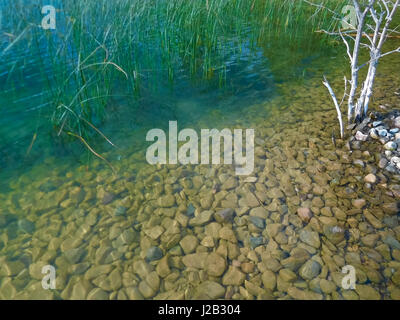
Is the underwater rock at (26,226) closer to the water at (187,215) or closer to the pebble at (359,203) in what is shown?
the water at (187,215)

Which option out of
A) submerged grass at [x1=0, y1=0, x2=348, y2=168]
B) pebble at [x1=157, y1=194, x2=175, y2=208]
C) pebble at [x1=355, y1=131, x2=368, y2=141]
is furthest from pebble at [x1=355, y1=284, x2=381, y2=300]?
submerged grass at [x1=0, y1=0, x2=348, y2=168]

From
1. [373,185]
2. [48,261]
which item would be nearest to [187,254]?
[48,261]

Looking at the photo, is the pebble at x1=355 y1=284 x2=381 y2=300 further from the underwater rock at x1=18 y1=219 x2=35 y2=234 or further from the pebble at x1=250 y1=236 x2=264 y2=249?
the underwater rock at x1=18 y1=219 x2=35 y2=234

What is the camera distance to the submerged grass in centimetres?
329

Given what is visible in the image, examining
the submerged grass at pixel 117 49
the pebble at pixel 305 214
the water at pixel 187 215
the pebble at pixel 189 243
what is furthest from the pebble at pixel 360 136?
the pebble at pixel 189 243

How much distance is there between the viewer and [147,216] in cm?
226

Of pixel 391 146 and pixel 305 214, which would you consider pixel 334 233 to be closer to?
pixel 305 214

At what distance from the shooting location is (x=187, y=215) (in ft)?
7.45

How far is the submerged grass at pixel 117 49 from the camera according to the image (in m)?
3.29

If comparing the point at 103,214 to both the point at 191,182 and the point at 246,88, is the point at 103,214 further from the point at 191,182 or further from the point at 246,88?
the point at 246,88

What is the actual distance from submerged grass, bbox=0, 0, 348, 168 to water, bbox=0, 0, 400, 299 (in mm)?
346
